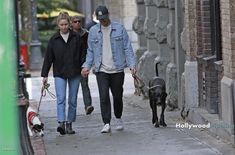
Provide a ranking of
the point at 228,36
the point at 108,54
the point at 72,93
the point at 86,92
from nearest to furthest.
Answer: the point at 228,36 → the point at 108,54 → the point at 72,93 → the point at 86,92

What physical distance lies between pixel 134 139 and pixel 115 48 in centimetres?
127

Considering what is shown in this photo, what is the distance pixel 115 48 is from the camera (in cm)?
1019

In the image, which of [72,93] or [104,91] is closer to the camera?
[104,91]

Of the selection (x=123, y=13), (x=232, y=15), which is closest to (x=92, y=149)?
(x=232, y=15)

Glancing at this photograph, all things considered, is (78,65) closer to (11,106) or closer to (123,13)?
(11,106)

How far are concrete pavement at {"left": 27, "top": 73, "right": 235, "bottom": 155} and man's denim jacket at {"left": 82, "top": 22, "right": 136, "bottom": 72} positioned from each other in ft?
3.29

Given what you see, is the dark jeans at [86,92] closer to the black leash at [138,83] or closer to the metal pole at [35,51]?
the black leash at [138,83]

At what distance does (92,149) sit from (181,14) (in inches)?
152

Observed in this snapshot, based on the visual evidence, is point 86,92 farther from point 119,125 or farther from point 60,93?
point 60,93

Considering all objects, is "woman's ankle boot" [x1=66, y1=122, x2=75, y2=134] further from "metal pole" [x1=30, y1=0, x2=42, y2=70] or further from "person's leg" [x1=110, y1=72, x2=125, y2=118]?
"metal pole" [x1=30, y1=0, x2=42, y2=70]

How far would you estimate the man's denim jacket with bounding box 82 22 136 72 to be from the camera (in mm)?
10180

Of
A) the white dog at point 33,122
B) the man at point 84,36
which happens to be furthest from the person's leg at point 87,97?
the white dog at point 33,122

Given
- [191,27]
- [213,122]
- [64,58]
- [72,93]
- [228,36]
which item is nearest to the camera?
[228,36]

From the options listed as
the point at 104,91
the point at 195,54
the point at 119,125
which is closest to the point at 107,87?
the point at 104,91
